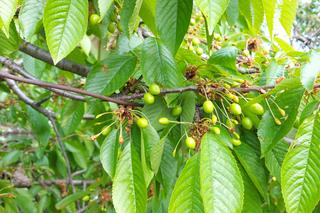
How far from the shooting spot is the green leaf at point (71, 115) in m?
2.31

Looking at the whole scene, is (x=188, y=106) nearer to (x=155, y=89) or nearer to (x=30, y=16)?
(x=155, y=89)

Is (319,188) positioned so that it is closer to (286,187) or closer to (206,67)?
(286,187)

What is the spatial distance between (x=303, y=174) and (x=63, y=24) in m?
0.62

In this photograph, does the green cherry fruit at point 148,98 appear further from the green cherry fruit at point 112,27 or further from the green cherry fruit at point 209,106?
the green cherry fruit at point 112,27

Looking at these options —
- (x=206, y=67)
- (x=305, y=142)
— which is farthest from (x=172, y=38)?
(x=305, y=142)

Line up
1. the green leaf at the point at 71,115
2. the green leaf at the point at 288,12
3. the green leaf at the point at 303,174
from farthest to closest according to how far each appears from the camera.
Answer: the green leaf at the point at 71,115, the green leaf at the point at 288,12, the green leaf at the point at 303,174

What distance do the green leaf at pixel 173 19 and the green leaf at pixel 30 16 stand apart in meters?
0.39

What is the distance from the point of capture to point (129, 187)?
1206mm

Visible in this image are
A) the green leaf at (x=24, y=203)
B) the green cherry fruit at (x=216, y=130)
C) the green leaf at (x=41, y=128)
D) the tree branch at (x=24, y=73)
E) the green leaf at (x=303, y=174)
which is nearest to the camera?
the green leaf at (x=303, y=174)

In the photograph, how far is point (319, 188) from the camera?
3.53ft

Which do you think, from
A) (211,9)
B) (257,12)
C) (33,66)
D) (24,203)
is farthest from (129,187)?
(24,203)

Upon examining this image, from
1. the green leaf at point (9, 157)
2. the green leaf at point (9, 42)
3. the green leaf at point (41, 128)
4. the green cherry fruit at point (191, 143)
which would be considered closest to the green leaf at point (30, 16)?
the green leaf at point (9, 42)

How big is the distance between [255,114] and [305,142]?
292mm

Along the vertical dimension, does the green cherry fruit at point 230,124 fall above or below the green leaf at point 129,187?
above
